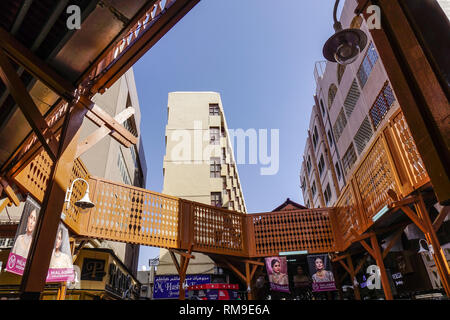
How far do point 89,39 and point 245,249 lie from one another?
36.4 feet

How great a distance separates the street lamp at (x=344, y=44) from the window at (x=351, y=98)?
14084 millimetres

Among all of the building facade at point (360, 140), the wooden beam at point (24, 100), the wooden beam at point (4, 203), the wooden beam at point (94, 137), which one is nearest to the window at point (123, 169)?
the wooden beam at point (4, 203)

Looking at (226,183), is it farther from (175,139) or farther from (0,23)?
(0,23)

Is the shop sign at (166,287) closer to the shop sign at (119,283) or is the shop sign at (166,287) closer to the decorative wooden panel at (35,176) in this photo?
the shop sign at (119,283)

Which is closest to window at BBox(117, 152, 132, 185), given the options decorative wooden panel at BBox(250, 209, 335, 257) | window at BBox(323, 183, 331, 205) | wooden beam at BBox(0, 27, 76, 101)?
decorative wooden panel at BBox(250, 209, 335, 257)

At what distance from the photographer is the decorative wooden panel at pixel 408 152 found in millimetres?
6830

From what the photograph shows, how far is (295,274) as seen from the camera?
14.6 meters

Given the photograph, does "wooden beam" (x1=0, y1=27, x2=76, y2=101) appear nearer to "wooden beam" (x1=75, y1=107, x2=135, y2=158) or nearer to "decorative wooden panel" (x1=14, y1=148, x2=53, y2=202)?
"wooden beam" (x1=75, y1=107, x2=135, y2=158)

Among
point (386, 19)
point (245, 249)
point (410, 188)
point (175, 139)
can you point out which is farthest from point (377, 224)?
point (175, 139)

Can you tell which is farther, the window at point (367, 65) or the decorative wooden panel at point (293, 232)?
the window at point (367, 65)

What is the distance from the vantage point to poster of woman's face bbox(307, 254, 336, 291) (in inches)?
483

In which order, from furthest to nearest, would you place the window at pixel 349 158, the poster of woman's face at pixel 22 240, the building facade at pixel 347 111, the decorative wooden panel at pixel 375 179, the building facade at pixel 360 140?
the window at pixel 349 158
the building facade at pixel 347 111
the building facade at pixel 360 140
the decorative wooden panel at pixel 375 179
the poster of woman's face at pixel 22 240

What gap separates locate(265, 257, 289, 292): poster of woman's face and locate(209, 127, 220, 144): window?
48.4ft

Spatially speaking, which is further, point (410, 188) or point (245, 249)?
point (245, 249)
